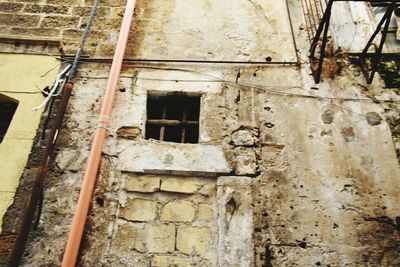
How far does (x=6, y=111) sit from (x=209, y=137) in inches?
85.1

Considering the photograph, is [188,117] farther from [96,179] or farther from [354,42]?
[354,42]

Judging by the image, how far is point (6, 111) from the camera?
357 cm

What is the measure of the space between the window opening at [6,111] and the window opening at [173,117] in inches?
56.2

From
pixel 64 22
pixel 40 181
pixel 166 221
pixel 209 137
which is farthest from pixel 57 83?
pixel 166 221

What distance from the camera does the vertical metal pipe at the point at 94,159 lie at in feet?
8.52

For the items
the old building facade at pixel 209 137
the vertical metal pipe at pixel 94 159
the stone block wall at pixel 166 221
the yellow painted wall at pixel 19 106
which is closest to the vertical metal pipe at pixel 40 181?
the old building facade at pixel 209 137

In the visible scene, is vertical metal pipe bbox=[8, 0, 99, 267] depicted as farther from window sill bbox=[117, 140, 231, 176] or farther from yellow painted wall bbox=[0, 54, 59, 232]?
window sill bbox=[117, 140, 231, 176]

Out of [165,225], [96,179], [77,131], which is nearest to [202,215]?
[165,225]

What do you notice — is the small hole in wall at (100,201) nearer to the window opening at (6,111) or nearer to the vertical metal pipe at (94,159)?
the vertical metal pipe at (94,159)

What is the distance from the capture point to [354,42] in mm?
3764

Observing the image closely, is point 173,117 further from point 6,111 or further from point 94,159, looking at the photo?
point 6,111

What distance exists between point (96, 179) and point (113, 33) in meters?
1.78

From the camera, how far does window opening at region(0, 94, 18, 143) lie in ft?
11.5

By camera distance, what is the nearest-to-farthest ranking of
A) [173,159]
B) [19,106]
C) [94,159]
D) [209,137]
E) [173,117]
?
1. [94,159]
2. [173,159]
3. [209,137]
4. [19,106]
5. [173,117]
